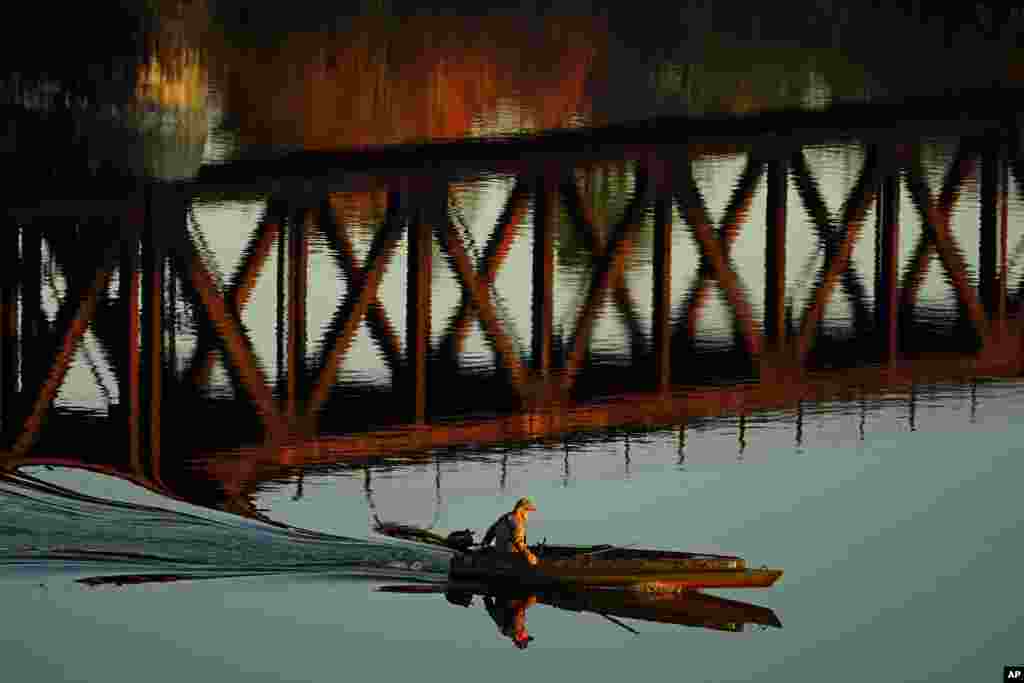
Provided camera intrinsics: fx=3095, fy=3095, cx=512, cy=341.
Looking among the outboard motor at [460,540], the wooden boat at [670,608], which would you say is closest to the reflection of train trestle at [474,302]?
the outboard motor at [460,540]

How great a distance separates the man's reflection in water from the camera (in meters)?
28.1

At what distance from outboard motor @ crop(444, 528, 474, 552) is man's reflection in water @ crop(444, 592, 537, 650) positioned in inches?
33.0

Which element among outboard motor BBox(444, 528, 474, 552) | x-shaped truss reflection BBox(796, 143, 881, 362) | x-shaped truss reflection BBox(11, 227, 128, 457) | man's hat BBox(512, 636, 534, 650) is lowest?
man's hat BBox(512, 636, 534, 650)

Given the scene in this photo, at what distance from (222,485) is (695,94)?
88.7 ft

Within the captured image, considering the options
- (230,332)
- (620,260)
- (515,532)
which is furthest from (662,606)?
(620,260)

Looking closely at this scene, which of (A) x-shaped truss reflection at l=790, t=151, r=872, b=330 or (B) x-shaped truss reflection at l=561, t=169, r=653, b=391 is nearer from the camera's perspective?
(B) x-shaped truss reflection at l=561, t=169, r=653, b=391

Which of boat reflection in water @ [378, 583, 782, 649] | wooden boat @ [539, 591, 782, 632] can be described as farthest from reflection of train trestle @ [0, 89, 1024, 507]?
wooden boat @ [539, 591, 782, 632]

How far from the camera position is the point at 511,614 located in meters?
28.4

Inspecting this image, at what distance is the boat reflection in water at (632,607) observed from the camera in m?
28.3

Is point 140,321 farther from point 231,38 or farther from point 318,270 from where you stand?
point 231,38

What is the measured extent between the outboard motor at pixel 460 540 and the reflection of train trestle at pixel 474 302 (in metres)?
3.79

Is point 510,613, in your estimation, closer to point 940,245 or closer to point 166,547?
point 166,547

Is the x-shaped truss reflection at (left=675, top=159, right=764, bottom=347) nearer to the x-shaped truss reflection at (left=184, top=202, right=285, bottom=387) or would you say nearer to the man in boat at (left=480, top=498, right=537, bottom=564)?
the x-shaped truss reflection at (left=184, top=202, right=285, bottom=387)

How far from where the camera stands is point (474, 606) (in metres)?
28.7
